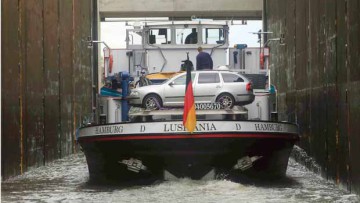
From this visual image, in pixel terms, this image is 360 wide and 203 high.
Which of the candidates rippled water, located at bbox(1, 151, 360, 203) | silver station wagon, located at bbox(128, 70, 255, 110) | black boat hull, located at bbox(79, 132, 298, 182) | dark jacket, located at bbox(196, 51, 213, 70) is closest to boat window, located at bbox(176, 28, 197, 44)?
dark jacket, located at bbox(196, 51, 213, 70)

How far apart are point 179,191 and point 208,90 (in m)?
4.43

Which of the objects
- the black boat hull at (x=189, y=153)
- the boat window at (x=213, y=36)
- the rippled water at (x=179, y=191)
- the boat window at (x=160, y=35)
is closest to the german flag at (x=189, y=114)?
the black boat hull at (x=189, y=153)

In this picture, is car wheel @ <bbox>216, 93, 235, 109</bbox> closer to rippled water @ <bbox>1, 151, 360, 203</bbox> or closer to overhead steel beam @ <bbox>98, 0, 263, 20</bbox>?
rippled water @ <bbox>1, 151, 360, 203</bbox>

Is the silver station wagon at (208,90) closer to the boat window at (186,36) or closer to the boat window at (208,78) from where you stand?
the boat window at (208,78)

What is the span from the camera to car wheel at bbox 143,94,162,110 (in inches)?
621

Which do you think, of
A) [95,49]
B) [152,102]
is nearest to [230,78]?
[152,102]

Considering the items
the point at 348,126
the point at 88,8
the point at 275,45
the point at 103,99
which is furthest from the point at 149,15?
the point at 348,126

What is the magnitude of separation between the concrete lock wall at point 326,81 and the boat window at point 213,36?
7.05 ft

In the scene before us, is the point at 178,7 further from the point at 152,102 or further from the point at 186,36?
the point at 152,102

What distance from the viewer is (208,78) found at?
51.7 ft

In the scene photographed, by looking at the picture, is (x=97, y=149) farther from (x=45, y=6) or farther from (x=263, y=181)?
(x=45, y=6)

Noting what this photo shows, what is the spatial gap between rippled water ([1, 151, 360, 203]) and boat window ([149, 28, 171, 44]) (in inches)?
287

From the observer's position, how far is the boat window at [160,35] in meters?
21.0

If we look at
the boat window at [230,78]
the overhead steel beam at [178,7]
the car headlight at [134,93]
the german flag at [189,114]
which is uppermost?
the overhead steel beam at [178,7]
